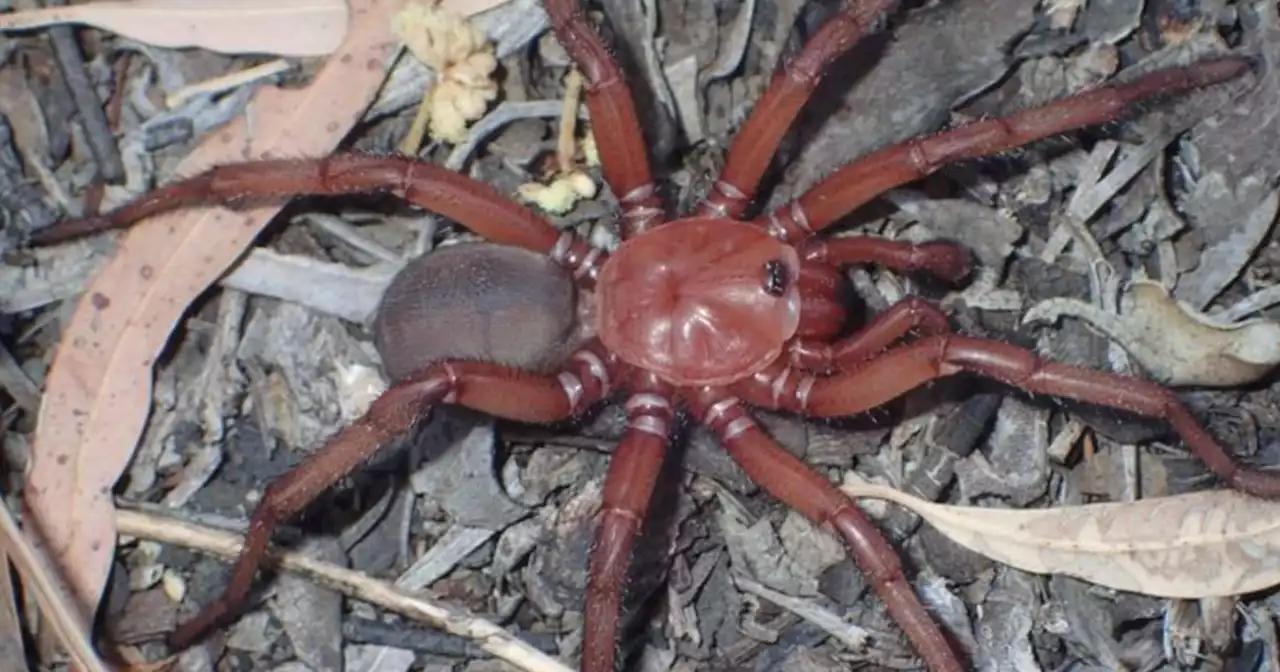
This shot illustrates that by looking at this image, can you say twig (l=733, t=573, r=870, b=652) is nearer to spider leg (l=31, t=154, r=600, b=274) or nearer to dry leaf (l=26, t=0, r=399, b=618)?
spider leg (l=31, t=154, r=600, b=274)

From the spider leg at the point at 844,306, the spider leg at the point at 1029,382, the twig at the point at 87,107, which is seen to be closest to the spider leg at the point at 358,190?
the twig at the point at 87,107

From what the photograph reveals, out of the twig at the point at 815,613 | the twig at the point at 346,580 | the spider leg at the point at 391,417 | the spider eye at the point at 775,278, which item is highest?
the spider eye at the point at 775,278

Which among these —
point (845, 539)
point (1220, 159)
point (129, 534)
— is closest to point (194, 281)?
point (129, 534)

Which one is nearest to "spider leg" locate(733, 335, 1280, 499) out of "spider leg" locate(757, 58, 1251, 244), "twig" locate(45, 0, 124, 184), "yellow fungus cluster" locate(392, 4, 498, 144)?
"spider leg" locate(757, 58, 1251, 244)

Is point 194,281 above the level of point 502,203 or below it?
below

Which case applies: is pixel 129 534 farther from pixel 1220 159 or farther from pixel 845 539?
pixel 1220 159

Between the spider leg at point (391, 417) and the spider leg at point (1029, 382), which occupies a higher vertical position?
the spider leg at point (1029, 382)

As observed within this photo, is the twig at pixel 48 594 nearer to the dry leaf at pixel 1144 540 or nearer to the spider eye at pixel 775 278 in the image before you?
the spider eye at pixel 775 278

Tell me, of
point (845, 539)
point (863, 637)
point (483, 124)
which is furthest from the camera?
point (483, 124)
